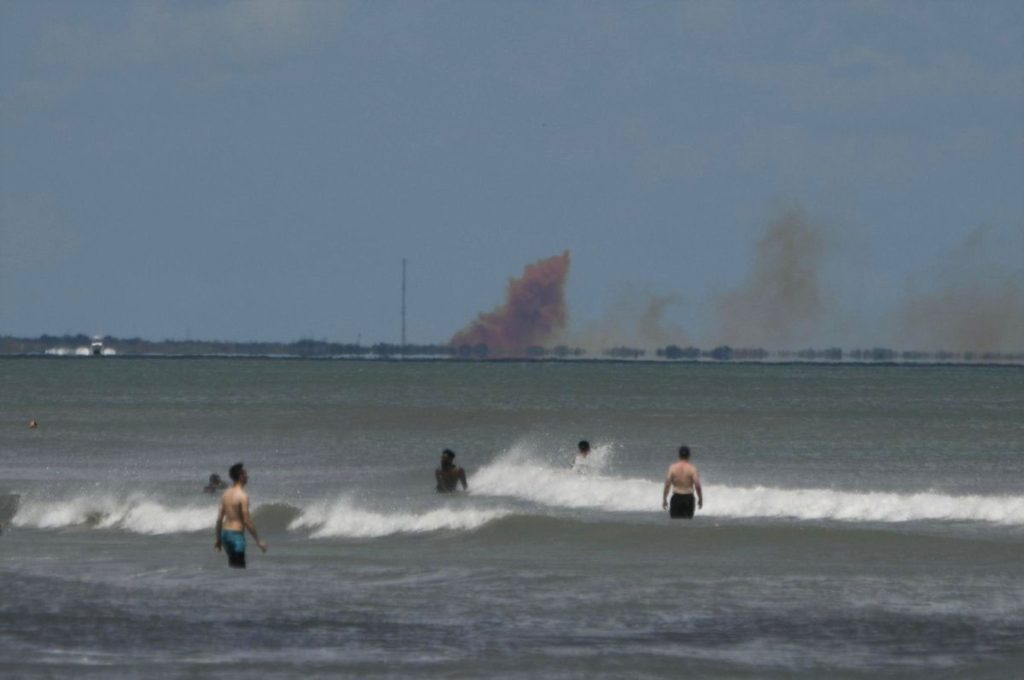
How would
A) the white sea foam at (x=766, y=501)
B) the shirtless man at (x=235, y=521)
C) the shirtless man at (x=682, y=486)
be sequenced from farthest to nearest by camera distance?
the white sea foam at (x=766, y=501), the shirtless man at (x=682, y=486), the shirtless man at (x=235, y=521)

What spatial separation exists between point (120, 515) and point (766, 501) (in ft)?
42.2

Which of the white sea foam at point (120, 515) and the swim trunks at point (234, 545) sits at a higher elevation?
the white sea foam at point (120, 515)

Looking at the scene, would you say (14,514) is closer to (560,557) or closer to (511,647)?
(560,557)

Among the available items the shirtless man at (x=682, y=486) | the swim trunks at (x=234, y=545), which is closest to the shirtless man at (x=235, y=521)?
the swim trunks at (x=234, y=545)

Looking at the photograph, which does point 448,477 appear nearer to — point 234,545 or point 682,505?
point 682,505

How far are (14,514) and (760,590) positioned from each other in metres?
19.2

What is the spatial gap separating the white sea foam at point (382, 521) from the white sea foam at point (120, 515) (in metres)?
2.08

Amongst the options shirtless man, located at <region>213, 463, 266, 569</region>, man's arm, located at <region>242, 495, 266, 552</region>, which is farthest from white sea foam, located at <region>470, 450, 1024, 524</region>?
man's arm, located at <region>242, 495, 266, 552</region>

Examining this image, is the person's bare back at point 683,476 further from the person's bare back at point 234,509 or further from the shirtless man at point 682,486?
the person's bare back at point 234,509

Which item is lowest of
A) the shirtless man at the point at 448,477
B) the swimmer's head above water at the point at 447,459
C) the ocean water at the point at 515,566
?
the ocean water at the point at 515,566

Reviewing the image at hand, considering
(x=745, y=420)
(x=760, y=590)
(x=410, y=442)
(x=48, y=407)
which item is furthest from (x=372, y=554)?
(x=48, y=407)

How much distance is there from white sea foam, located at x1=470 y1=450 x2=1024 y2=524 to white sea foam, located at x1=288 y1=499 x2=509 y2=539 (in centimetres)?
471

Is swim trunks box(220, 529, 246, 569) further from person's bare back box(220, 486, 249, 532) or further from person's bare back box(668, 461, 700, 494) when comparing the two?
person's bare back box(668, 461, 700, 494)

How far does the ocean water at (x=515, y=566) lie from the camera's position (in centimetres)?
1730
